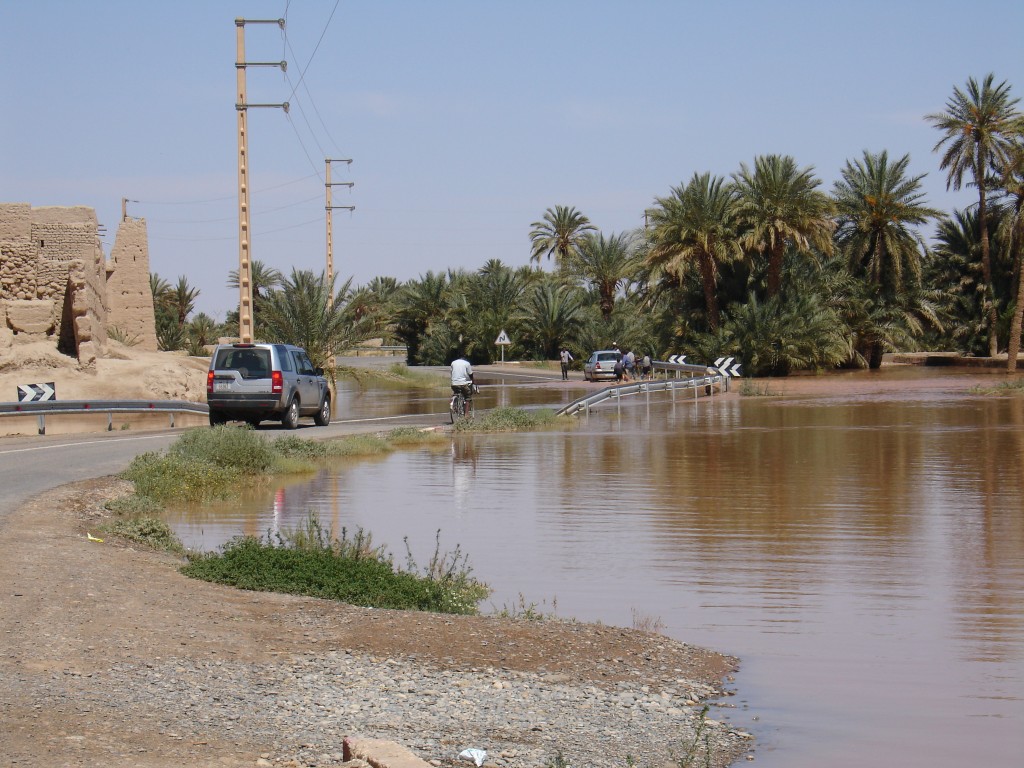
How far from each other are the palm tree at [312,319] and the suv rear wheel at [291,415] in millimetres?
18024

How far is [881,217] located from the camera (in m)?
65.6

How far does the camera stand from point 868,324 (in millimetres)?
66625

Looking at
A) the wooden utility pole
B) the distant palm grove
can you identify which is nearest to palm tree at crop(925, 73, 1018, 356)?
the distant palm grove

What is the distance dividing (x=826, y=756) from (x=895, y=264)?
61.2 metres

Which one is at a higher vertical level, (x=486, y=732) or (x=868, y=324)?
(x=868, y=324)

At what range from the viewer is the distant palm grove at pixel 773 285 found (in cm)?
5994

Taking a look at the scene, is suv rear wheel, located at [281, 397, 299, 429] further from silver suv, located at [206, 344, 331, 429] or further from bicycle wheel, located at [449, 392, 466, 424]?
bicycle wheel, located at [449, 392, 466, 424]

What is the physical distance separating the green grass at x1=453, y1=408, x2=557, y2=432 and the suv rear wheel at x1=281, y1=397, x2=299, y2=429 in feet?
12.8

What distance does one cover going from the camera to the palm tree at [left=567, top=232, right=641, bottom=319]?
75.6 metres

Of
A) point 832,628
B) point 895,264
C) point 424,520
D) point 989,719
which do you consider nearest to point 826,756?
point 989,719

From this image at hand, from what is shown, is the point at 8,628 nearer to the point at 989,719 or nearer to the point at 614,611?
the point at 614,611

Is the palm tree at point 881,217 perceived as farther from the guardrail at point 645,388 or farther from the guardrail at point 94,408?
the guardrail at point 94,408

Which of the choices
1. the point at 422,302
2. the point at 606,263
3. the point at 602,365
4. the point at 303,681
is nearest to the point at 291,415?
the point at 303,681

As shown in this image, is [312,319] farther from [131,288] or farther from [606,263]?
[606,263]
